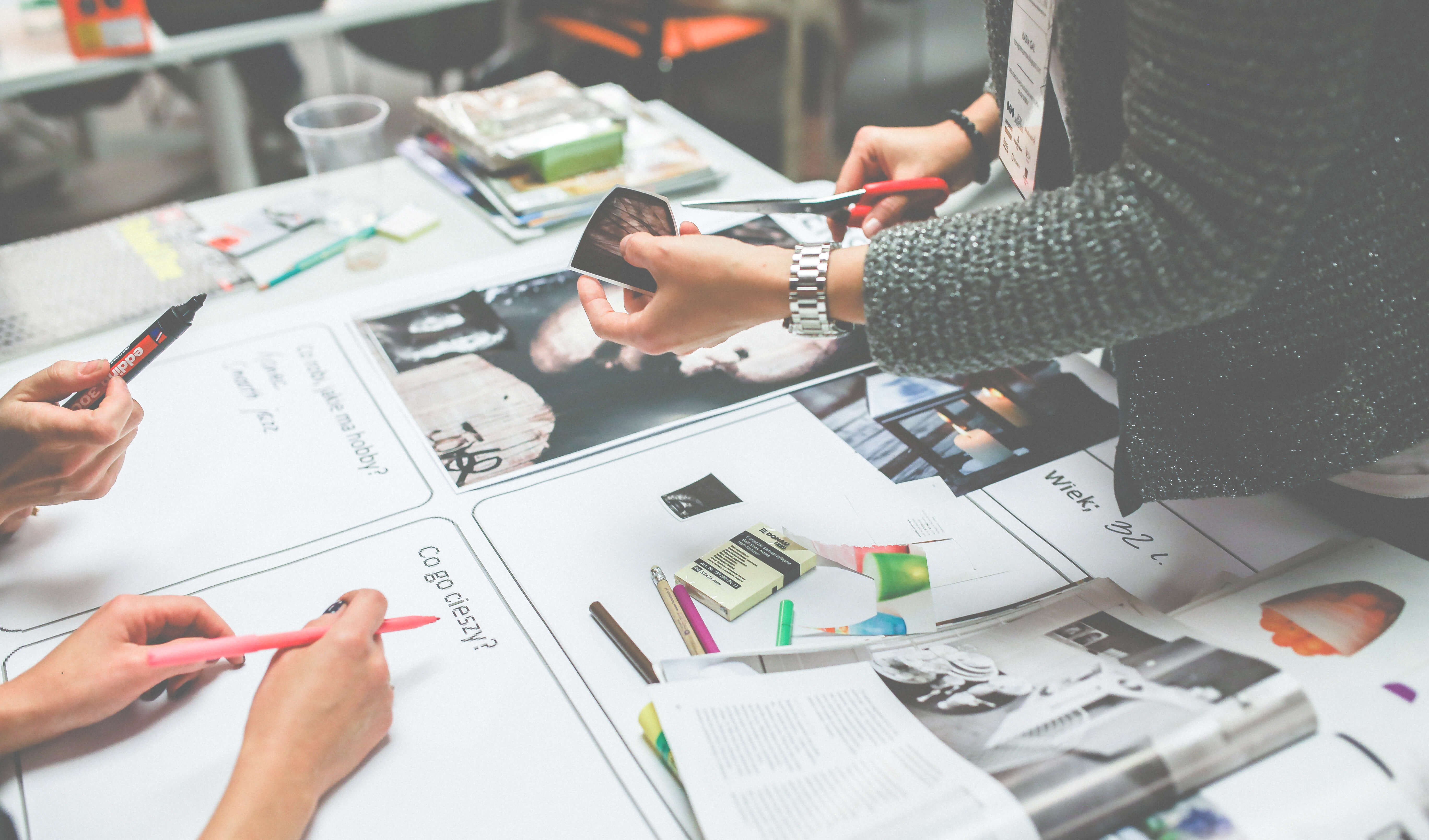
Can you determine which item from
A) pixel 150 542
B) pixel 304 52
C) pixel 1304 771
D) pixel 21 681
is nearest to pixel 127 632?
pixel 21 681

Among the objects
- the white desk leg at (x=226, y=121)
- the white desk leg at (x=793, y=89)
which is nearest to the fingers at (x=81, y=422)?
the white desk leg at (x=226, y=121)

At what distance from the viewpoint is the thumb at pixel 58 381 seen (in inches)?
30.6

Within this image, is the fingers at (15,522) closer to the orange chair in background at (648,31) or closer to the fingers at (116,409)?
the fingers at (116,409)

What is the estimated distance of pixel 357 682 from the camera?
626mm

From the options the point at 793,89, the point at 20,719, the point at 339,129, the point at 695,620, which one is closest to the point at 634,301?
the point at 695,620

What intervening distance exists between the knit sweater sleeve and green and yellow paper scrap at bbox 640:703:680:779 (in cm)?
29

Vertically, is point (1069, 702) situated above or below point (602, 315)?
below

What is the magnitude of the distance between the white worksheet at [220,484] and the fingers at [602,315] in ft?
0.74

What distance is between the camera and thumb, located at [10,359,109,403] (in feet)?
2.55

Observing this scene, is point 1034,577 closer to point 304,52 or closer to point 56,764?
point 56,764

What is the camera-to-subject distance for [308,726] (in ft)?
1.94

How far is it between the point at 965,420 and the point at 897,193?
0.76 feet

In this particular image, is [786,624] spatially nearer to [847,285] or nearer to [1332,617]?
[847,285]

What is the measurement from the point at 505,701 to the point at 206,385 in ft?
1.79
